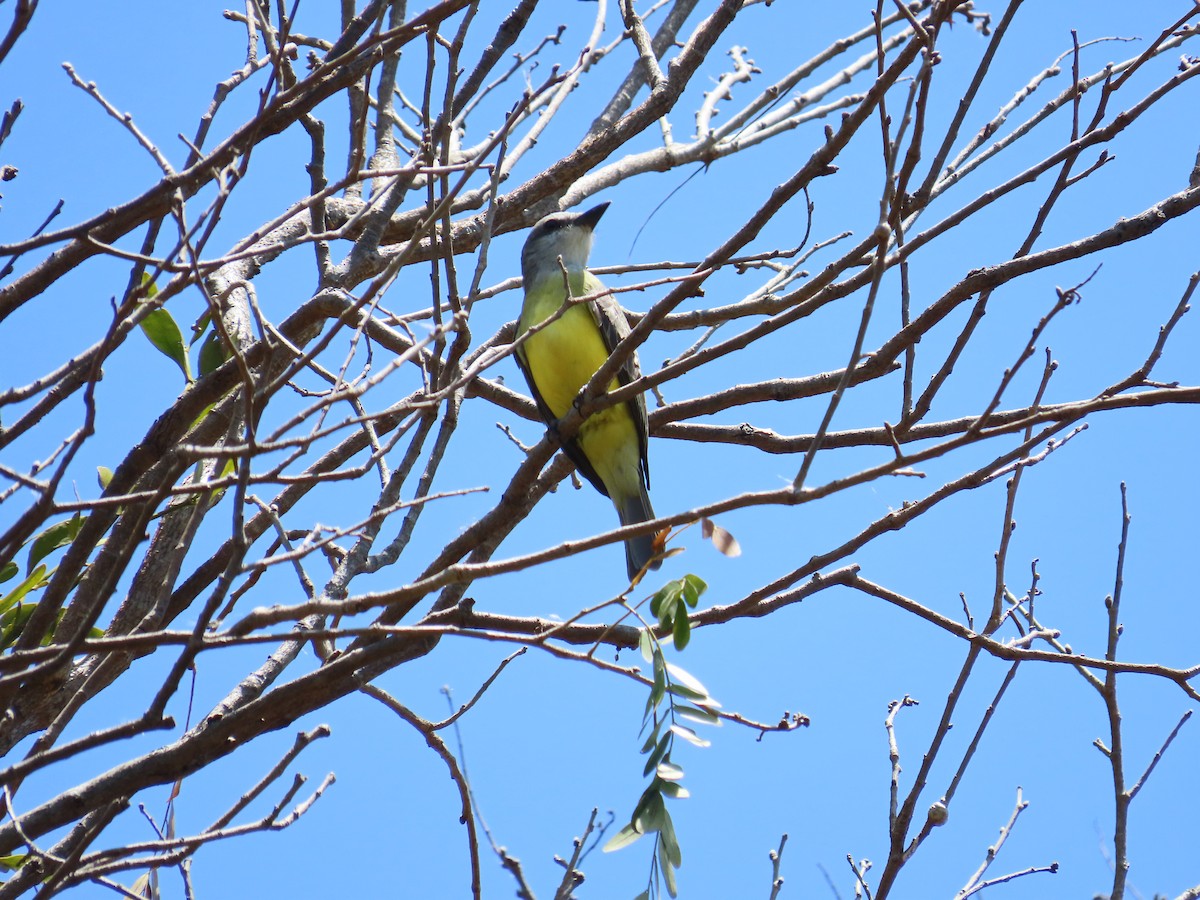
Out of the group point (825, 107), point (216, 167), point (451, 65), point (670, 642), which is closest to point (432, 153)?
point (451, 65)

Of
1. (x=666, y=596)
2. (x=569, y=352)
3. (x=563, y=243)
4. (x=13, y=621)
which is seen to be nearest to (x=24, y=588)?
(x=13, y=621)

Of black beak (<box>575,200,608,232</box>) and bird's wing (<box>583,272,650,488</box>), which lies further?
black beak (<box>575,200,608,232</box>)

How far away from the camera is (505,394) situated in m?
4.82

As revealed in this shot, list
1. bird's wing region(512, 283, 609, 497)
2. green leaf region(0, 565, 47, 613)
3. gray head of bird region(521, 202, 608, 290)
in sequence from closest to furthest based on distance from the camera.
A: green leaf region(0, 565, 47, 613)
bird's wing region(512, 283, 609, 497)
gray head of bird region(521, 202, 608, 290)

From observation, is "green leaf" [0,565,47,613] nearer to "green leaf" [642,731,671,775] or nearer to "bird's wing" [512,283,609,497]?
"green leaf" [642,731,671,775]

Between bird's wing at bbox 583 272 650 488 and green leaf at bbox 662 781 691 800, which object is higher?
bird's wing at bbox 583 272 650 488

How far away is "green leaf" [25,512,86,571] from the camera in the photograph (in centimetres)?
361

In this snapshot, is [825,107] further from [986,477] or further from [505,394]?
[986,477]

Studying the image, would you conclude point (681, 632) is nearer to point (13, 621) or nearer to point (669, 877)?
point (669, 877)

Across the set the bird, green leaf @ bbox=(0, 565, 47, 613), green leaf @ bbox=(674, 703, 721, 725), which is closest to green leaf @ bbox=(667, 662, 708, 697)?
green leaf @ bbox=(674, 703, 721, 725)

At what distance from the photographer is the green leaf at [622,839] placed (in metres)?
2.39

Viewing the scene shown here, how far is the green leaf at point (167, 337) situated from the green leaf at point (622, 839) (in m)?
2.23

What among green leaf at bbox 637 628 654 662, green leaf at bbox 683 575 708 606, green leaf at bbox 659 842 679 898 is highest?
green leaf at bbox 683 575 708 606

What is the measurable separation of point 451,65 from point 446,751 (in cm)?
195
